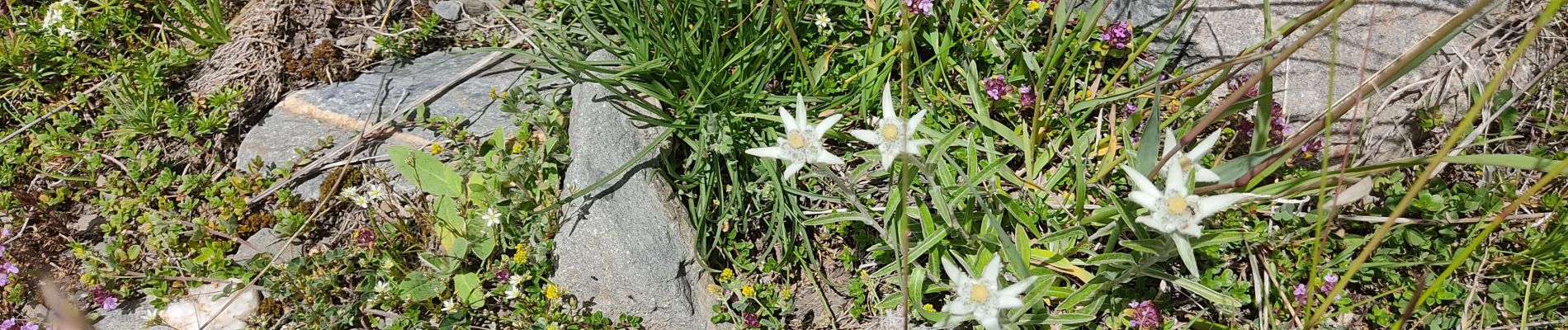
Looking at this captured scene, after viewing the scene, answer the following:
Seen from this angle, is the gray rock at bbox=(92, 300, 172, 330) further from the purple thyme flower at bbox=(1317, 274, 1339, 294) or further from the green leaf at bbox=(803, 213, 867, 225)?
the purple thyme flower at bbox=(1317, 274, 1339, 294)

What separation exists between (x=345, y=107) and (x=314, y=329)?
114cm

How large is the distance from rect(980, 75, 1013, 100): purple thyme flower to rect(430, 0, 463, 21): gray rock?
263cm

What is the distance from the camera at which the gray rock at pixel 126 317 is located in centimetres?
331

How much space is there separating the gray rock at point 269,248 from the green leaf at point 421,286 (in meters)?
0.61

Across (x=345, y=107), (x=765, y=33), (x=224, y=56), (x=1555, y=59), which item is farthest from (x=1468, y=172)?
(x=224, y=56)

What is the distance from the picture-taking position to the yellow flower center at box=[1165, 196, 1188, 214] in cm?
200

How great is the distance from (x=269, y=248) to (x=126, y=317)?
605 millimetres

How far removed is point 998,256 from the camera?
2270 millimetres

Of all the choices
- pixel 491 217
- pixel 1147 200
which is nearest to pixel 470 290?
pixel 491 217

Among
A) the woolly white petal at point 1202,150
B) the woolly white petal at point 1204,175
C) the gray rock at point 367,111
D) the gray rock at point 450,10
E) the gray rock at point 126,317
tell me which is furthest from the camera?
the gray rock at point 450,10

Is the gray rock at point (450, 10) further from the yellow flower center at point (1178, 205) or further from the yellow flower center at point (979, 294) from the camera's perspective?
the yellow flower center at point (1178, 205)

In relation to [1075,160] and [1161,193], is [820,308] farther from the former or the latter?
[1161,193]

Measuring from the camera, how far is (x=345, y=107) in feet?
12.4

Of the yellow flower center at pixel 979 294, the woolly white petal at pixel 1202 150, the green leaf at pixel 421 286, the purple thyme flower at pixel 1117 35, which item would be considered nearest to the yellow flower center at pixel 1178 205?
the woolly white petal at pixel 1202 150
